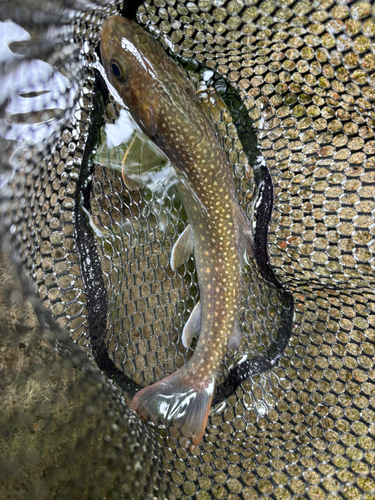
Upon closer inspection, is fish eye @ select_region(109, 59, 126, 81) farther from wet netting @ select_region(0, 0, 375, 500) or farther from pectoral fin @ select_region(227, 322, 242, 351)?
pectoral fin @ select_region(227, 322, 242, 351)

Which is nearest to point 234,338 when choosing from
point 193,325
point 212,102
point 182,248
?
point 193,325

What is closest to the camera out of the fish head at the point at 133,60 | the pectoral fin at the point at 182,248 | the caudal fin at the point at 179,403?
the fish head at the point at 133,60

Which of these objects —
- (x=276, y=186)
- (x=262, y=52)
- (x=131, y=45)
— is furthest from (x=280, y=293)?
(x=131, y=45)

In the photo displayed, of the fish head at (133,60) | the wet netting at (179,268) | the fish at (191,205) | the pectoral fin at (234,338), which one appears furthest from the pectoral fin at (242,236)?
the fish head at (133,60)

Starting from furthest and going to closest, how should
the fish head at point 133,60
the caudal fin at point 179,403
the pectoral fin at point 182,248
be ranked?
the pectoral fin at point 182,248, the caudal fin at point 179,403, the fish head at point 133,60

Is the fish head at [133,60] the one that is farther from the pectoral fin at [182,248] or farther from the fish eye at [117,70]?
the pectoral fin at [182,248]

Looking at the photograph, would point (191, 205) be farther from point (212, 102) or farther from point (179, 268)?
point (212, 102)

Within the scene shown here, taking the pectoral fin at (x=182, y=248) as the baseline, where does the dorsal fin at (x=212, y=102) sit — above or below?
above
